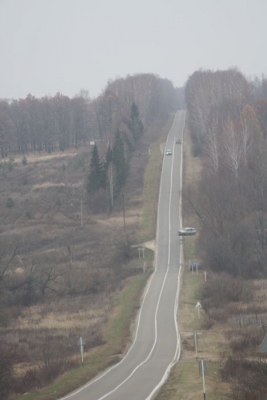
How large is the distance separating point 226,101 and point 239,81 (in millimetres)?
18252

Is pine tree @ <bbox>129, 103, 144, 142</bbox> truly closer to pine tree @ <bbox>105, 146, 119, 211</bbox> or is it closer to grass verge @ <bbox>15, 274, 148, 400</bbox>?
pine tree @ <bbox>105, 146, 119, 211</bbox>

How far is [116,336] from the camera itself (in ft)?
99.5

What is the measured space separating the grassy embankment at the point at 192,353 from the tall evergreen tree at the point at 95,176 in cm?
1972

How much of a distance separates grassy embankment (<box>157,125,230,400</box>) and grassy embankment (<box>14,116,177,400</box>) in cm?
265

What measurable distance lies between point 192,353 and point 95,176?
44.6 meters

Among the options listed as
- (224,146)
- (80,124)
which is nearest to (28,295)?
(224,146)

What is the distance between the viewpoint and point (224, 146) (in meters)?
67.6

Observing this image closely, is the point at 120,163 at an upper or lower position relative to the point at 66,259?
upper

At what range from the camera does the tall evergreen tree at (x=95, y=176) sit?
224 ft

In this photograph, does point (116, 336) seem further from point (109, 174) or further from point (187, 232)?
point (109, 174)

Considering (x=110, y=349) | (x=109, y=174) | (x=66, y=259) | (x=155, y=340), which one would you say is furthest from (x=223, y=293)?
(x=109, y=174)

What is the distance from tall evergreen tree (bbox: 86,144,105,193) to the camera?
68.4 m

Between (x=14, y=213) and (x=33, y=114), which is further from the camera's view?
(x=33, y=114)

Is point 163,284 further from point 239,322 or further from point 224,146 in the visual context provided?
point 224,146
